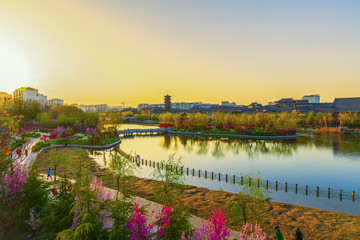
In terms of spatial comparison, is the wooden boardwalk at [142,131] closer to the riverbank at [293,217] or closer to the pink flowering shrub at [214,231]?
the riverbank at [293,217]

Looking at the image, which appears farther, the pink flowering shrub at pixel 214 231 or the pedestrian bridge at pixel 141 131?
the pedestrian bridge at pixel 141 131

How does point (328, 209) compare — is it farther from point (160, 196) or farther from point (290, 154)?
point (290, 154)

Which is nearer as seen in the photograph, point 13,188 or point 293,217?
point 13,188

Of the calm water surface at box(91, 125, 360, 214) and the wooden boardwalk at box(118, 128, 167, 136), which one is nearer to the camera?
the calm water surface at box(91, 125, 360, 214)

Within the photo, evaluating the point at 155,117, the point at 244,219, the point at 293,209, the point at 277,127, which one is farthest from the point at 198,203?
the point at 155,117

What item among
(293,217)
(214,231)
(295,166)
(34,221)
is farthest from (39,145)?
(295,166)

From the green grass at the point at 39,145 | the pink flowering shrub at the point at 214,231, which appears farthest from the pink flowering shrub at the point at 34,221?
the green grass at the point at 39,145

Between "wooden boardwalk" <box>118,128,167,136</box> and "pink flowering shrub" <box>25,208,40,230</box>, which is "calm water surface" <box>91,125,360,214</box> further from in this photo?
"wooden boardwalk" <box>118,128,167,136</box>

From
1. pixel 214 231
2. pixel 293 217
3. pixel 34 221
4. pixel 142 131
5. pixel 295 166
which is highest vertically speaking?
pixel 214 231

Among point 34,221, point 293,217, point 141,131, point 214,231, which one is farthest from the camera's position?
point 141,131

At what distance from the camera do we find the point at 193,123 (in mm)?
74438

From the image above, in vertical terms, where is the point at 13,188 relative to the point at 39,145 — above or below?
above

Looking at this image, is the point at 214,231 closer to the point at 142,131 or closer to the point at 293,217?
the point at 293,217

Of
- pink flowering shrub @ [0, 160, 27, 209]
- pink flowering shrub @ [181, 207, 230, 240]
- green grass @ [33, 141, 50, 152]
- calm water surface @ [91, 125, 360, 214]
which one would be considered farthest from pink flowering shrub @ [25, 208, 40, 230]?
green grass @ [33, 141, 50, 152]
